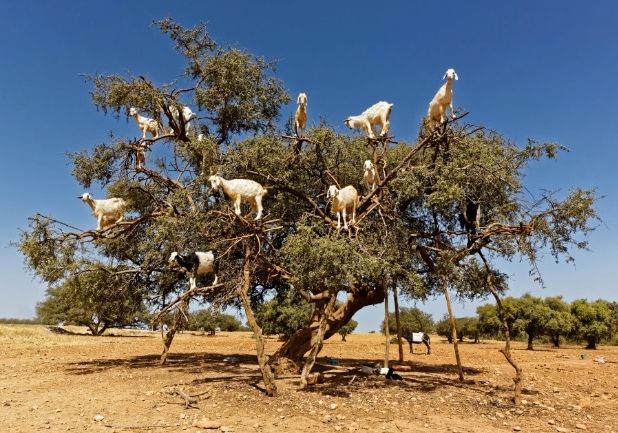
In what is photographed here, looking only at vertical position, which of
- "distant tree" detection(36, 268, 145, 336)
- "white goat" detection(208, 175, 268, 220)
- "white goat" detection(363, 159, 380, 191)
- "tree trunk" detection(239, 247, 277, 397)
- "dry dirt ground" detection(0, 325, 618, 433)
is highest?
"white goat" detection(363, 159, 380, 191)

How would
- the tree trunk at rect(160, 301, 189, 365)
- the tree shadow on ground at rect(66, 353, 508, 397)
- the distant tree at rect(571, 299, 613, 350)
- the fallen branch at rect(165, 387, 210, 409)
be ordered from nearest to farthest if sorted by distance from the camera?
the fallen branch at rect(165, 387, 210, 409) → the tree trunk at rect(160, 301, 189, 365) → the tree shadow on ground at rect(66, 353, 508, 397) → the distant tree at rect(571, 299, 613, 350)

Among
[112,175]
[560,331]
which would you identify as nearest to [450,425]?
[112,175]

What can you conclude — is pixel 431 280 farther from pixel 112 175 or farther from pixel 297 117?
pixel 112 175

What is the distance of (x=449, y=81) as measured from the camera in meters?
10.6

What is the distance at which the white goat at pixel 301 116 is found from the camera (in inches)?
476

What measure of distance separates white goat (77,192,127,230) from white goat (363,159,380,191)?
21.6 feet

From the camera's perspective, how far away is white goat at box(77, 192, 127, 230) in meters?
12.7

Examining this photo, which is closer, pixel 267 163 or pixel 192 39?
pixel 267 163

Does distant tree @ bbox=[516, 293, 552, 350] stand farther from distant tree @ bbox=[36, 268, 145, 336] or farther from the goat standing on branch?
distant tree @ bbox=[36, 268, 145, 336]

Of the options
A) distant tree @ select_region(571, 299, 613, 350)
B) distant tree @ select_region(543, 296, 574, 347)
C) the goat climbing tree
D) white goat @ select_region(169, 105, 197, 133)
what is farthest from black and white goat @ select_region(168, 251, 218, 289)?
distant tree @ select_region(571, 299, 613, 350)

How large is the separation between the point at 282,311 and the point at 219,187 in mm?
25890

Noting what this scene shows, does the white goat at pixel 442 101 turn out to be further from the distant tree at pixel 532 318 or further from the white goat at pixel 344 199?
the distant tree at pixel 532 318

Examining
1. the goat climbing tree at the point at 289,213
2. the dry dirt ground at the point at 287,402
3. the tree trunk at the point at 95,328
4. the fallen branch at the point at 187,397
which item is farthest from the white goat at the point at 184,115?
the tree trunk at the point at 95,328

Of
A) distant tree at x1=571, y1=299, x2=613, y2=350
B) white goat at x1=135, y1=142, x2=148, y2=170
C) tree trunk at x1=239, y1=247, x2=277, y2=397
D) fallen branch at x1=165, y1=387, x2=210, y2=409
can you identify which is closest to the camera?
fallen branch at x1=165, y1=387, x2=210, y2=409
